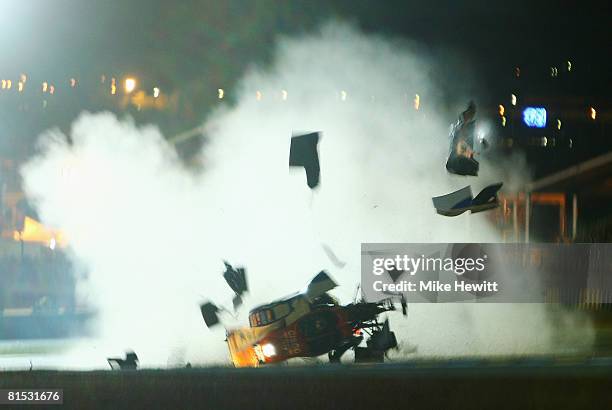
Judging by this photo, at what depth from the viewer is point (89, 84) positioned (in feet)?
23.4

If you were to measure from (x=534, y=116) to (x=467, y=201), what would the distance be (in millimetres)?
1357

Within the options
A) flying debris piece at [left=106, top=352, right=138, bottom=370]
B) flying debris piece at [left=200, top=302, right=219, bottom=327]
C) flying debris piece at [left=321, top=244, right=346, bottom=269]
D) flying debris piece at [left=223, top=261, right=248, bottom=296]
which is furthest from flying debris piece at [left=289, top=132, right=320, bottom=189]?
flying debris piece at [left=106, top=352, right=138, bottom=370]

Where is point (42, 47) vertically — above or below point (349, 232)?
above

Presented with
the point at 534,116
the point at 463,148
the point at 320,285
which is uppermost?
the point at 534,116

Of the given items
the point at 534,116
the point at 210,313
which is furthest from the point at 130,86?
the point at 534,116

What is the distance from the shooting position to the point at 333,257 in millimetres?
6891

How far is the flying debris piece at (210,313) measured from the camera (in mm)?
6949

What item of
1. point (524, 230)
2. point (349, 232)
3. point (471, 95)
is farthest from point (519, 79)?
point (349, 232)

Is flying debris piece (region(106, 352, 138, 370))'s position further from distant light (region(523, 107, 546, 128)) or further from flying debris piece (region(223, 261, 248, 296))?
distant light (region(523, 107, 546, 128))

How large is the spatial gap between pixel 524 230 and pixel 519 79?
1564 mm

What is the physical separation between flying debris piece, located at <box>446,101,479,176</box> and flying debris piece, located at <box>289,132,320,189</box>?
1.36 metres

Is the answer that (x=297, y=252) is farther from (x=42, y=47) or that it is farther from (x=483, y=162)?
(x=42, y=47)

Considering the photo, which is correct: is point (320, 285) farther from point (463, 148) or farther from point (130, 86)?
point (130, 86)

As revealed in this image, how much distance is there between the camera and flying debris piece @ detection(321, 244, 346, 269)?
685 centimetres
